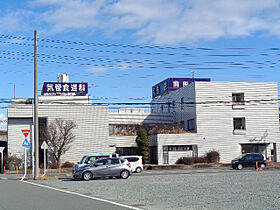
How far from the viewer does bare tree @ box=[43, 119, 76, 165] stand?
42.2 meters

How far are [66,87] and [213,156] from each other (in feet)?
78.3

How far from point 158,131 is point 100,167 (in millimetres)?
20142

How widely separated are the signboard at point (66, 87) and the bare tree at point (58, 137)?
13355 mm

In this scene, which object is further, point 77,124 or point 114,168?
point 77,124

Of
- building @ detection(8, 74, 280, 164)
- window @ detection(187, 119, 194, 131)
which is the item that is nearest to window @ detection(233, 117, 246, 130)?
building @ detection(8, 74, 280, 164)

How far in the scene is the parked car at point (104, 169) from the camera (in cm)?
2619

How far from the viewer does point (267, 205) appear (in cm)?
1233

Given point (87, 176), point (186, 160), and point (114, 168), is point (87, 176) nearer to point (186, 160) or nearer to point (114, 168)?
point (114, 168)

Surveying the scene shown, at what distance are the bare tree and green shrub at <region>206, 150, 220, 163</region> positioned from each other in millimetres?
15196

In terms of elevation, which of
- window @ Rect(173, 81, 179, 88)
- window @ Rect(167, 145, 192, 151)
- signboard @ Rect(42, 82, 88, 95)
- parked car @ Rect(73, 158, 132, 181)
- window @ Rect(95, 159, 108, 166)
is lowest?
parked car @ Rect(73, 158, 132, 181)

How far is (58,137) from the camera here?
140 ft

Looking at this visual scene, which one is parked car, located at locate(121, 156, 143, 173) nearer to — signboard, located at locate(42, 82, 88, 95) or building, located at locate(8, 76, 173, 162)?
building, located at locate(8, 76, 173, 162)

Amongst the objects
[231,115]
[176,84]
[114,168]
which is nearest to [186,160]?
[231,115]

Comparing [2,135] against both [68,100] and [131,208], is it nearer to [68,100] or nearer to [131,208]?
[68,100]
